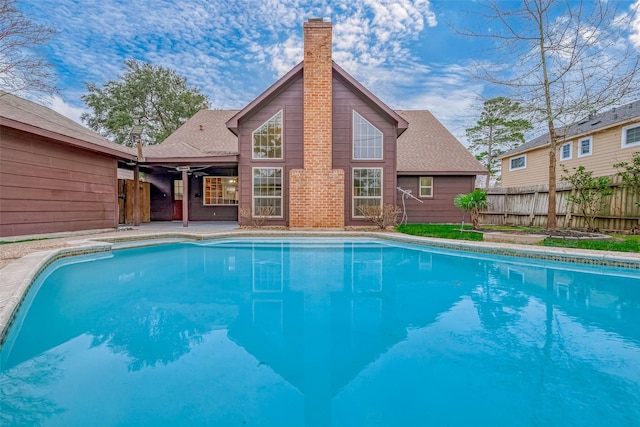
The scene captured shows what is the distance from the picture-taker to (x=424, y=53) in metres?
16.0

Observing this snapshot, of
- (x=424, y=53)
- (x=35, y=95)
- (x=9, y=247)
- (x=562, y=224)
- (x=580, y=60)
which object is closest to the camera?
(x=9, y=247)

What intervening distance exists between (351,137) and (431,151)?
4.88 meters

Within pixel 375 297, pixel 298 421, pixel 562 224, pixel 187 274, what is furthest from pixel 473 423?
pixel 562 224

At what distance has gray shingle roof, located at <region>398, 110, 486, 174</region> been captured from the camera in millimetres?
12906

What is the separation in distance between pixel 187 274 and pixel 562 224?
1186cm

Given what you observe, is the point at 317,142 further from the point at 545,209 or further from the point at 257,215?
the point at 545,209

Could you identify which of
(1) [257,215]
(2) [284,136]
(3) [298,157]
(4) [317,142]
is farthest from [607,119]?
(1) [257,215]

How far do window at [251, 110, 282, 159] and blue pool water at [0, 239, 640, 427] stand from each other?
633 centimetres

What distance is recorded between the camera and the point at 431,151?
14.0 metres

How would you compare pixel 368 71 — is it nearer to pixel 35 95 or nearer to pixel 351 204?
pixel 351 204

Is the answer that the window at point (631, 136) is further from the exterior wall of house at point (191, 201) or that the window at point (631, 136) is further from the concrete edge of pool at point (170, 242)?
the exterior wall of house at point (191, 201)

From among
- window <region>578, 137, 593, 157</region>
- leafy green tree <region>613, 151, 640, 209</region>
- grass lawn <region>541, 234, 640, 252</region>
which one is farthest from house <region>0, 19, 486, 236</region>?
window <region>578, 137, 593, 157</region>

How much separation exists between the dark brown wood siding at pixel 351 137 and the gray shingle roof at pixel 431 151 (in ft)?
5.97

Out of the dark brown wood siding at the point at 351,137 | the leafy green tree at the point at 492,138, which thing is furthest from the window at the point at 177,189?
the leafy green tree at the point at 492,138
